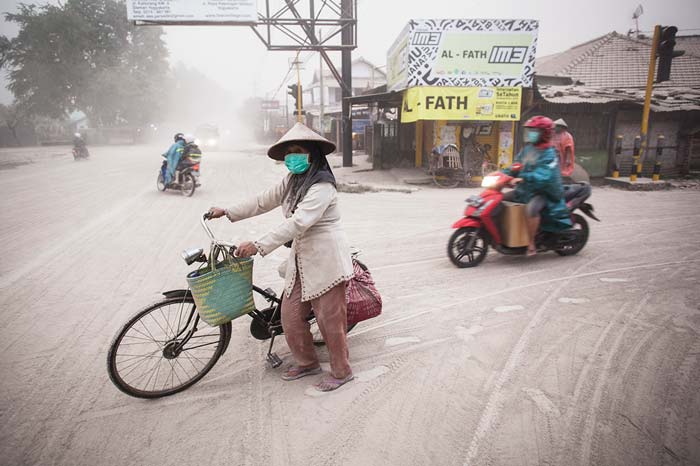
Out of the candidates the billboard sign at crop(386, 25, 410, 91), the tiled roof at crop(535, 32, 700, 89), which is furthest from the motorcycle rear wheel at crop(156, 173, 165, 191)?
the tiled roof at crop(535, 32, 700, 89)

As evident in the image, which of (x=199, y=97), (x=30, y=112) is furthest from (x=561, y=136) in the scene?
(x=199, y=97)

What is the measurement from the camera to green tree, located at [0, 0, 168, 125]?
35031mm

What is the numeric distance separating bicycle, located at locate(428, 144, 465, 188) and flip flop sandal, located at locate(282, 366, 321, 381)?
9.69 m

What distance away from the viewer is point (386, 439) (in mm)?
2314

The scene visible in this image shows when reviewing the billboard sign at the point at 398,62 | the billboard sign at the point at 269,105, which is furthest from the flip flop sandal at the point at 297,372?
the billboard sign at the point at 269,105

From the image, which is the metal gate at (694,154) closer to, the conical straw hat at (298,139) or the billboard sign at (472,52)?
the billboard sign at (472,52)

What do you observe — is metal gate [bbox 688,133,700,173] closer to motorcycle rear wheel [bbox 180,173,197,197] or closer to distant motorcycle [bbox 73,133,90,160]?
motorcycle rear wheel [bbox 180,173,197,197]

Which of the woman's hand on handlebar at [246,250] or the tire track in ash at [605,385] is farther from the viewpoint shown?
the woman's hand on handlebar at [246,250]

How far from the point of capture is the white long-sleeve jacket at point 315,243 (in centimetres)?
241

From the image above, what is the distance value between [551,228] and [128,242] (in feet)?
19.6

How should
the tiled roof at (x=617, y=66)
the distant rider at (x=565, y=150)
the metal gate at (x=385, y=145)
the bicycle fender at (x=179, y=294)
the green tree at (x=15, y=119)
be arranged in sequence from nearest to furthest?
the bicycle fender at (x=179, y=294)
the distant rider at (x=565, y=150)
the metal gate at (x=385, y=145)
the tiled roof at (x=617, y=66)
the green tree at (x=15, y=119)

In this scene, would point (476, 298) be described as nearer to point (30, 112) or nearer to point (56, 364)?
point (56, 364)

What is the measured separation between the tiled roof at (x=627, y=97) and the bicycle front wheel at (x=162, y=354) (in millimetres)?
12489

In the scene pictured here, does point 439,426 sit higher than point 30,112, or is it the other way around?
point 30,112
